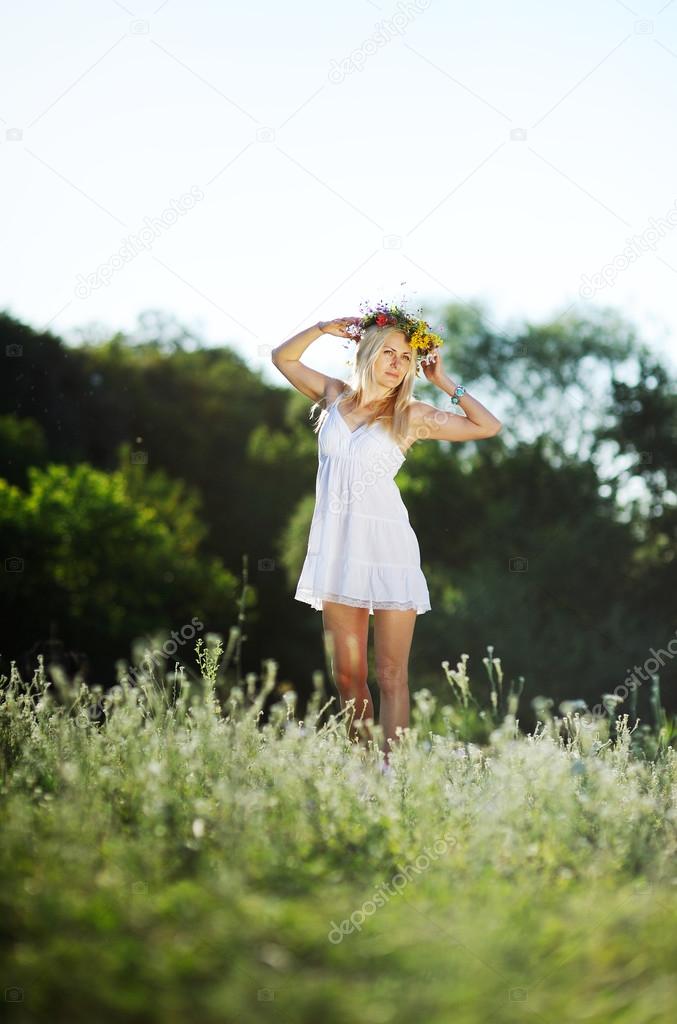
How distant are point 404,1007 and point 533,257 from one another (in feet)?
39.6

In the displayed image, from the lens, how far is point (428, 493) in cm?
1728

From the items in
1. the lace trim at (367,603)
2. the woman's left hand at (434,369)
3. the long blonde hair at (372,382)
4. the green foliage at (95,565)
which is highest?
the woman's left hand at (434,369)

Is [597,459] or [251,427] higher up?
[597,459]

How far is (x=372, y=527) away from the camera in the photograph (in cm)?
429

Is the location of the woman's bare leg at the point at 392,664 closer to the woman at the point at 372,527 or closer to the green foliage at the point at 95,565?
the woman at the point at 372,527

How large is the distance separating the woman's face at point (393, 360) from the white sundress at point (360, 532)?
0.26 meters

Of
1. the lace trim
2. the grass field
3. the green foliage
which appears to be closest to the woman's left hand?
the lace trim

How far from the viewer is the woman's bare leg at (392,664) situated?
4.28m

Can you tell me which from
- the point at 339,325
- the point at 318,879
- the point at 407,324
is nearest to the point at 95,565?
the point at 339,325

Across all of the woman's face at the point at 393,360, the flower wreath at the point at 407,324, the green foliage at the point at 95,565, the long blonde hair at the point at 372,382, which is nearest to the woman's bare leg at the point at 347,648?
the long blonde hair at the point at 372,382

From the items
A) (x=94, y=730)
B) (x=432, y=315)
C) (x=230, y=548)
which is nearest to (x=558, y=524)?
(x=432, y=315)

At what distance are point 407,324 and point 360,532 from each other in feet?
3.12

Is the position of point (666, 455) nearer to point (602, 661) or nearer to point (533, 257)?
point (602, 661)

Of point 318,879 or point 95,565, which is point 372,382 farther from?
point 95,565
